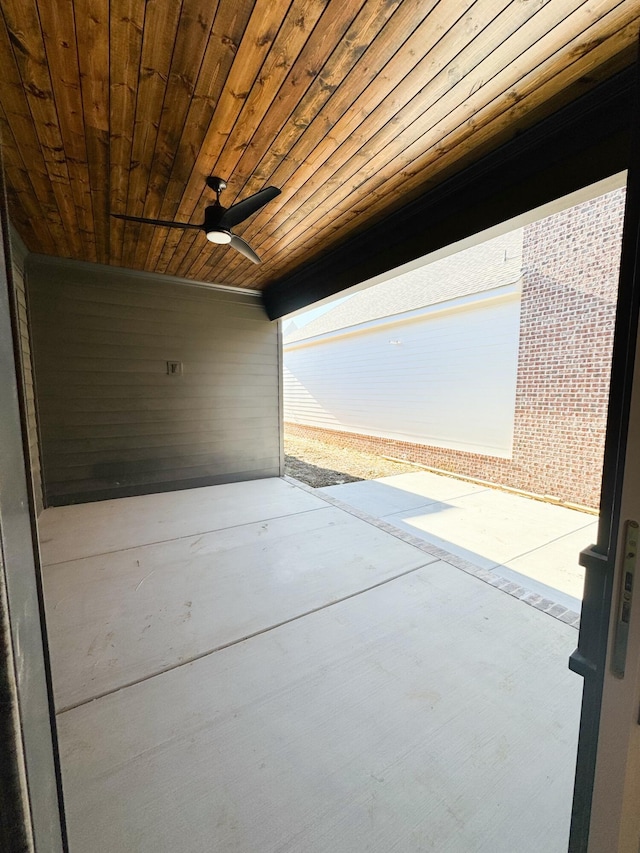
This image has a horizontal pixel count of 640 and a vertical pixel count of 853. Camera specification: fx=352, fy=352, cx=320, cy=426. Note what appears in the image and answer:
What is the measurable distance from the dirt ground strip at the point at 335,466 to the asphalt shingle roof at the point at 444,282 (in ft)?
10.0

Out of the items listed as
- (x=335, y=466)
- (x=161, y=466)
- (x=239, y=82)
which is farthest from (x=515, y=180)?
(x=335, y=466)

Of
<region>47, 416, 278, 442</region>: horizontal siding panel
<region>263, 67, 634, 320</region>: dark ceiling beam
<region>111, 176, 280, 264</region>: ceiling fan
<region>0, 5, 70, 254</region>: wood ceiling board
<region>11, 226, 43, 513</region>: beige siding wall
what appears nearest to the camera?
<region>0, 5, 70, 254</region>: wood ceiling board

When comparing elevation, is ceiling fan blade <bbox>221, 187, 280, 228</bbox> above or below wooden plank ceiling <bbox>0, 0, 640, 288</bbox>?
below

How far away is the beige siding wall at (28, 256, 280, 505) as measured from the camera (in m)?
4.04

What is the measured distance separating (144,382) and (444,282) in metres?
5.41

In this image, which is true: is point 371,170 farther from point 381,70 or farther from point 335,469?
point 335,469

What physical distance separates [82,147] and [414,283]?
653 cm

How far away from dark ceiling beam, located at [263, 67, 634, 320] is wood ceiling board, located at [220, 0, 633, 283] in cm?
21

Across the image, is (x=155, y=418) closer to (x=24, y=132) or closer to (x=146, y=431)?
(x=146, y=431)

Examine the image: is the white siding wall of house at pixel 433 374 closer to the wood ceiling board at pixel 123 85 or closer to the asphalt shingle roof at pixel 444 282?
the asphalt shingle roof at pixel 444 282

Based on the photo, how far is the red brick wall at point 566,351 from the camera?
4.04 metres

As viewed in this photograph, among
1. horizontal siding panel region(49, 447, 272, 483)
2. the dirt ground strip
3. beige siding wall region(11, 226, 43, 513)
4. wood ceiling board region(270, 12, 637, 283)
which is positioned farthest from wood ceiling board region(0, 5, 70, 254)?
the dirt ground strip

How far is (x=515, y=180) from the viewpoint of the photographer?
213 centimetres

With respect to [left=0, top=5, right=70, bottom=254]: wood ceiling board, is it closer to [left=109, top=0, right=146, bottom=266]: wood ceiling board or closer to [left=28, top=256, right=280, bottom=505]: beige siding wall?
[left=109, top=0, right=146, bottom=266]: wood ceiling board
